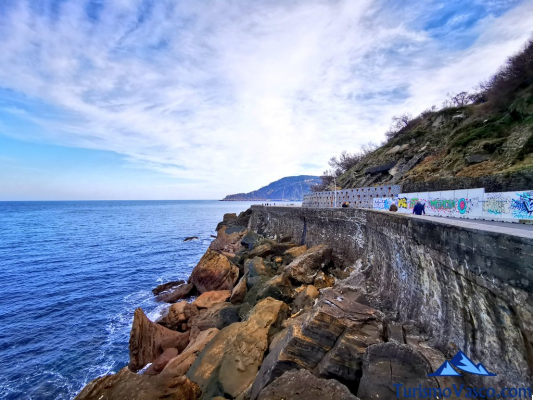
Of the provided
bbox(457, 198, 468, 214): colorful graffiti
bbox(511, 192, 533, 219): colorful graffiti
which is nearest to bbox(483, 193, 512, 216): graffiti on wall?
bbox(511, 192, 533, 219): colorful graffiti

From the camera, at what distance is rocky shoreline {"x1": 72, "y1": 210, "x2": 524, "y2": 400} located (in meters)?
4.28

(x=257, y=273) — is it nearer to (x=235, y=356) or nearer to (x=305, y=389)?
(x=235, y=356)

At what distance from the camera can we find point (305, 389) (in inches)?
158

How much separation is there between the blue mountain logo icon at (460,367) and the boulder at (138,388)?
5.03 m

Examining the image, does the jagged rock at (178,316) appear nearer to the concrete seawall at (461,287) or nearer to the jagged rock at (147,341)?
the jagged rock at (147,341)

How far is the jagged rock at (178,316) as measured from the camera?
1181 cm

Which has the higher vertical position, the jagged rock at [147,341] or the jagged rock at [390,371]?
the jagged rock at [390,371]

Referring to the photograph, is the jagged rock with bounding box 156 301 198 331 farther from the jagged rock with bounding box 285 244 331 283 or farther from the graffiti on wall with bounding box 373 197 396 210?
the graffiti on wall with bounding box 373 197 396 210

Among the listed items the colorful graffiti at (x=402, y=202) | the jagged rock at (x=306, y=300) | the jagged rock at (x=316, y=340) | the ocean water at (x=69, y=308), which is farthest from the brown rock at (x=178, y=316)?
the colorful graffiti at (x=402, y=202)

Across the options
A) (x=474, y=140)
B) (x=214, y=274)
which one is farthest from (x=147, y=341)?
(x=474, y=140)

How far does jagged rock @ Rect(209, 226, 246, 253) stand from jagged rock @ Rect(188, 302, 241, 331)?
14751 millimetres

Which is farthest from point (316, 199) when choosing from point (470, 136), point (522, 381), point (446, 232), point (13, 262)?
point (13, 262)

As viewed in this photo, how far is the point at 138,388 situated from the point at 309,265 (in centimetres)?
780

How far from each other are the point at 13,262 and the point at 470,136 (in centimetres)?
4279
